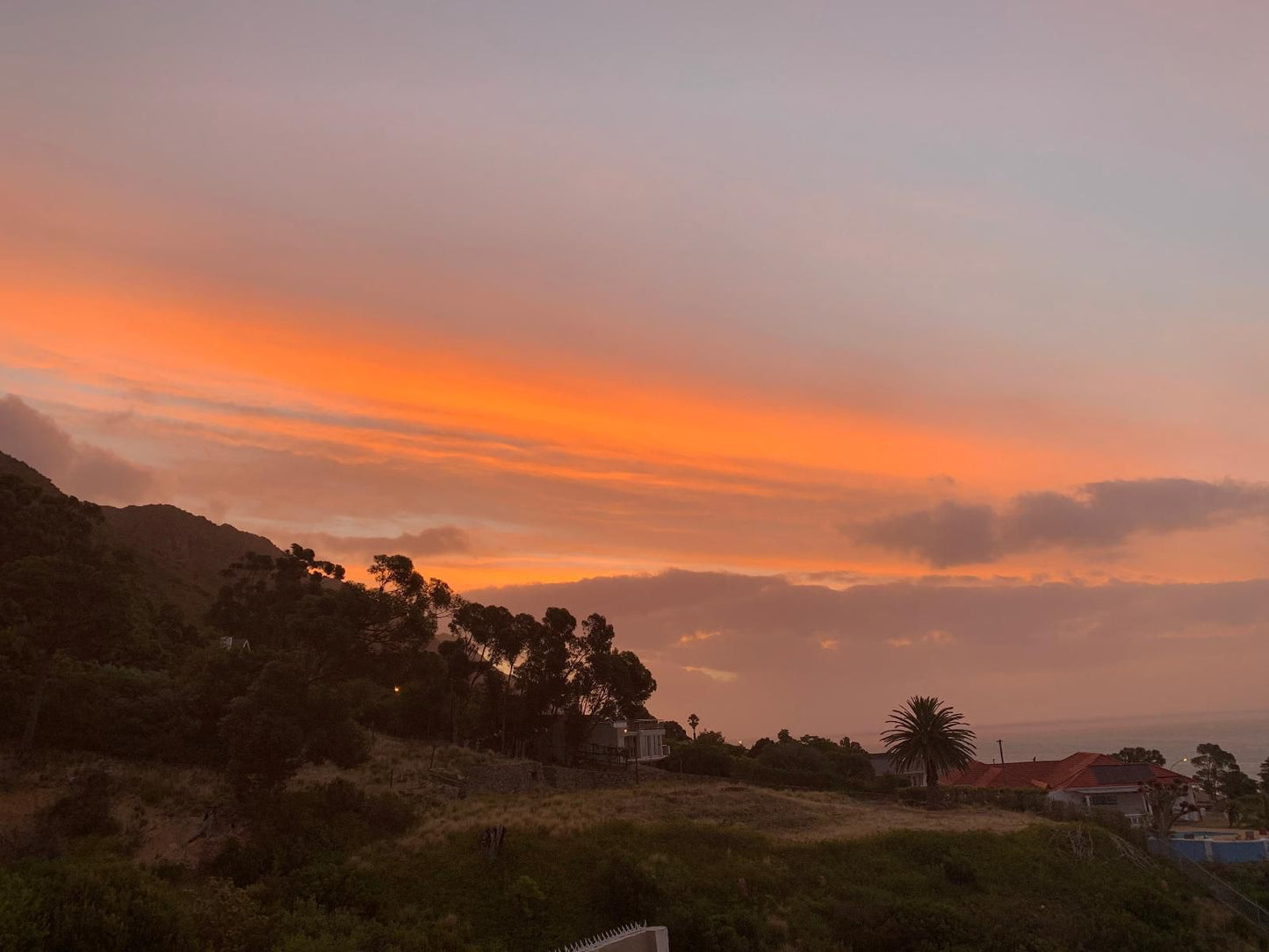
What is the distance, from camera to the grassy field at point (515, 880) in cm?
2159

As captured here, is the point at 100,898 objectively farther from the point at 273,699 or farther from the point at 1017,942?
the point at 1017,942

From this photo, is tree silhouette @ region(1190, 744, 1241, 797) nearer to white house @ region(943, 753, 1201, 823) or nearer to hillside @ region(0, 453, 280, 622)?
white house @ region(943, 753, 1201, 823)

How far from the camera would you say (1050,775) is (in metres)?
87.7

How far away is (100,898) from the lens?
1869cm

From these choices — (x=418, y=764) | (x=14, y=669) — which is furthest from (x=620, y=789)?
(x=14, y=669)

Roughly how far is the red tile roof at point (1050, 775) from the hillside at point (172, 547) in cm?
10219

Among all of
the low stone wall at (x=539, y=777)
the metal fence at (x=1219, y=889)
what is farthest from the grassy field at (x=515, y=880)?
the low stone wall at (x=539, y=777)

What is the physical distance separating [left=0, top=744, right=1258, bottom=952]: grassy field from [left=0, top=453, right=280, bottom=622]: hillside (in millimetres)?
93030

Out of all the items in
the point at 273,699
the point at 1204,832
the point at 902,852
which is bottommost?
the point at 1204,832

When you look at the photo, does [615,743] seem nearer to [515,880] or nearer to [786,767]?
[786,767]

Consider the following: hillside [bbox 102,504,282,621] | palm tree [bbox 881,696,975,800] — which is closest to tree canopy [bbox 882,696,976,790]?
palm tree [bbox 881,696,975,800]

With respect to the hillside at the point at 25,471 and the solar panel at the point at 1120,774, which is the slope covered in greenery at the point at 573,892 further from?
the hillside at the point at 25,471

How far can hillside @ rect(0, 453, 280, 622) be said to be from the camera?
123m

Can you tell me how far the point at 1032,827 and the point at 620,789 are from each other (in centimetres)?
2678
